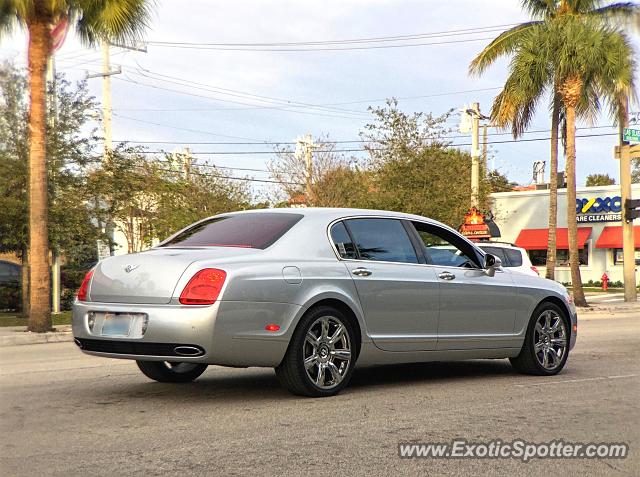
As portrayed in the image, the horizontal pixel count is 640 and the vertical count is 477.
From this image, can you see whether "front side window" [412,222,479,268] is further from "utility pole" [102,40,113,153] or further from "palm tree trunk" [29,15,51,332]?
"utility pole" [102,40,113,153]

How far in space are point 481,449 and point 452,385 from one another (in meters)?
2.87

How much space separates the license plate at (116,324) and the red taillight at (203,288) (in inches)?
20.3

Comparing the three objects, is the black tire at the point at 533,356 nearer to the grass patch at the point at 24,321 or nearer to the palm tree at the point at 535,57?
the grass patch at the point at 24,321

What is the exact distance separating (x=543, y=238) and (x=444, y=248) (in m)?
42.2

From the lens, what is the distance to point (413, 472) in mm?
5363

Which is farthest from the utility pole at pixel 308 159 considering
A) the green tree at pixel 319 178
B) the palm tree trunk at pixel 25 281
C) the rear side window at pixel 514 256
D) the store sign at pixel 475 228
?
the rear side window at pixel 514 256

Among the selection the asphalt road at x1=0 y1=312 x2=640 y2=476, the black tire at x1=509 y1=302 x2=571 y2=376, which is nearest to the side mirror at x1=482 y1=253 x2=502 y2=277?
the black tire at x1=509 y1=302 x2=571 y2=376

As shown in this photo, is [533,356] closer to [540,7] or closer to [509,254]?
[509,254]

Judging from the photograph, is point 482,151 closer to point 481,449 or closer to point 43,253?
point 43,253

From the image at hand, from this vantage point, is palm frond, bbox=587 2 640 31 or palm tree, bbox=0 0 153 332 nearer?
palm tree, bbox=0 0 153 332

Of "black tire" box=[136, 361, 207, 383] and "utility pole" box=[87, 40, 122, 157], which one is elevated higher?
"utility pole" box=[87, 40, 122, 157]

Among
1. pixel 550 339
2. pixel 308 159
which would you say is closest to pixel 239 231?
pixel 550 339

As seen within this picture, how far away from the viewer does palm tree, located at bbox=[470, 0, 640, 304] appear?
29078 mm

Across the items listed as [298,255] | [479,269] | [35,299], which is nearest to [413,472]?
[298,255]
